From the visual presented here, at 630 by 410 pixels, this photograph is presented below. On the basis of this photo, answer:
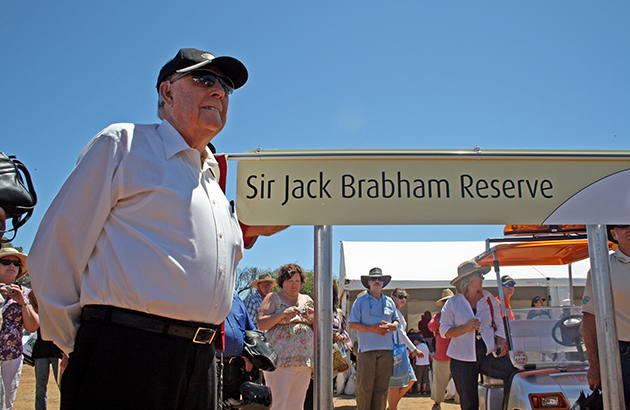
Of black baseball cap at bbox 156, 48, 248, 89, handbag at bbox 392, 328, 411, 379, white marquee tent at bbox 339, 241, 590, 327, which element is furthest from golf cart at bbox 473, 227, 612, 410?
white marquee tent at bbox 339, 241, 590, 327

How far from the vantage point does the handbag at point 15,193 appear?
2.24 m

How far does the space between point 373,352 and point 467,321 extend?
1.16m

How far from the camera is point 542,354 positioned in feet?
14.6

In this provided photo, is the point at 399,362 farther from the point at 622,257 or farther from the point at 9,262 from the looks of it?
the point at 9,262

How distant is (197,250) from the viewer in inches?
65.4

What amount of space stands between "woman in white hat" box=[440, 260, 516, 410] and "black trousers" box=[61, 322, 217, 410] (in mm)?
3927

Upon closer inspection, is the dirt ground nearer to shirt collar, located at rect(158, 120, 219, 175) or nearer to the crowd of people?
the crowd of people

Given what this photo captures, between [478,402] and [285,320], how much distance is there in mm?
2170

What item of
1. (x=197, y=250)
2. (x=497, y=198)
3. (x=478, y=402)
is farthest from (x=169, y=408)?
(x=478, y=402)

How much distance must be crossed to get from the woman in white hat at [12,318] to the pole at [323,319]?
3543 millimetres

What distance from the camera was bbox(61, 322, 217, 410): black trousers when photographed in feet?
4.78

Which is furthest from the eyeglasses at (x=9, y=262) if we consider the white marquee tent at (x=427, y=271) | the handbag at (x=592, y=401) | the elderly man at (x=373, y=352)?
the white marquee tent at (x=427, y=271)

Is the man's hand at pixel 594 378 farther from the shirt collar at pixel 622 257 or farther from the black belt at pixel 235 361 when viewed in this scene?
the black belt at pixel 235 361

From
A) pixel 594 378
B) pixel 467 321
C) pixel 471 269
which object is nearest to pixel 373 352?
pixel 467 321
